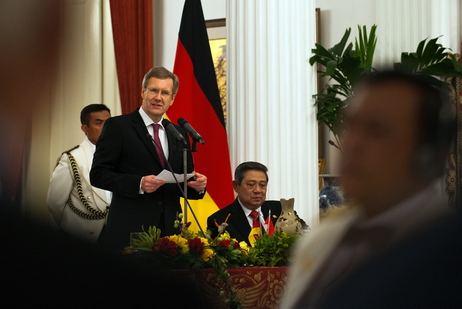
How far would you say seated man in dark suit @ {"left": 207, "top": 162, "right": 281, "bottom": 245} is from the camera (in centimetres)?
368

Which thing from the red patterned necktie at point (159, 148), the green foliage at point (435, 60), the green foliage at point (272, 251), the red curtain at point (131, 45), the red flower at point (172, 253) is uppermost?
the red curtain at point (131, 45)

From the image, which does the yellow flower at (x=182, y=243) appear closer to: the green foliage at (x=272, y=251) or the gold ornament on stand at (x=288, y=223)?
the green foliage at (x=272, y=251)

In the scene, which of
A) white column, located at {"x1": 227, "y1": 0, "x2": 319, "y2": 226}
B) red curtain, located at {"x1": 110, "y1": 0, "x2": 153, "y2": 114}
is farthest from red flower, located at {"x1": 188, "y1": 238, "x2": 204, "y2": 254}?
red curtain, located at {"x1": 110, "y1": 0, "x2": 153, "y2": 114}

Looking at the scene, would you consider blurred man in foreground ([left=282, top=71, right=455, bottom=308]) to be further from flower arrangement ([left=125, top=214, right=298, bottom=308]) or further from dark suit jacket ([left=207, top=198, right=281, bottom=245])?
dark suit jacket ([left=207, top=198, right=281, bottom=245])

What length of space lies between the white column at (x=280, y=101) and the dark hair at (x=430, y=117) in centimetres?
363

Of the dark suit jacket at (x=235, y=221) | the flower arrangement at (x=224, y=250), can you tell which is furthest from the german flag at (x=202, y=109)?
the flower arrangement at (x=224, y=250)

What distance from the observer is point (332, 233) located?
1158 millimetres

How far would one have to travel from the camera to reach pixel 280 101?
476cm

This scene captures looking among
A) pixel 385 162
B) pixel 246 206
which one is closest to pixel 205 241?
pixel 246 206

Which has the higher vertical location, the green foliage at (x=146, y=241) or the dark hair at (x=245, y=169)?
the dark hair at (x=245, y=169)

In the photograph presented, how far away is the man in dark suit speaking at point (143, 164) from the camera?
3.25 m

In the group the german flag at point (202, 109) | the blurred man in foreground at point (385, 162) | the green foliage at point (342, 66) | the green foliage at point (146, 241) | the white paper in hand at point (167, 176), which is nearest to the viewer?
the blurred man in foreground at point (385, 162)

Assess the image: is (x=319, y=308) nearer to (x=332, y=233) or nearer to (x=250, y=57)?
(x=332, y=233)

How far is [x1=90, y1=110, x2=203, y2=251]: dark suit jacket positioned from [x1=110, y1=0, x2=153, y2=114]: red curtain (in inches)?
138
